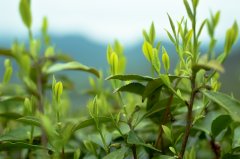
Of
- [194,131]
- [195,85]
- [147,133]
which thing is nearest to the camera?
[195,85]

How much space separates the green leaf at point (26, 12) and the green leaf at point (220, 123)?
58cm

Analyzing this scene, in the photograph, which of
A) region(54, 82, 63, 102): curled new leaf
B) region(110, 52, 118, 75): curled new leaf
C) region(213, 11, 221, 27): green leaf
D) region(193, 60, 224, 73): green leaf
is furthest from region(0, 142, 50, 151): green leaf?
region(213, 11, 221, 27): green leaf

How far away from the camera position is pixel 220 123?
3.21ft

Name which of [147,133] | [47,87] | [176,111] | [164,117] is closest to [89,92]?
[47,87]

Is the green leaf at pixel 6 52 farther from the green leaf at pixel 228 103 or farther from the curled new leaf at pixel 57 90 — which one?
the green leaf at pixel 228 103

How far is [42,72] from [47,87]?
0.19 m

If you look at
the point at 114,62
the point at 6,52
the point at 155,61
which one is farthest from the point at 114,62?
the point at 6,52

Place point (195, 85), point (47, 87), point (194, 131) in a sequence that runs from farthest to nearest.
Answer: point (47, 87)
point (194, 131)
point (195, 85)

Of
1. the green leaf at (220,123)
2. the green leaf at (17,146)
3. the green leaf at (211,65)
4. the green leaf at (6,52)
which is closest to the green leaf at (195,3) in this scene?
the green leaf at (211,65)

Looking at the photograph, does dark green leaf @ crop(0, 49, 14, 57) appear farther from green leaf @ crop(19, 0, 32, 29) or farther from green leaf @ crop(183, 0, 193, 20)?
green leaf @ crop(183, 0, 193, 20)

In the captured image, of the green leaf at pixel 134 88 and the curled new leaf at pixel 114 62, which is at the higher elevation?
the curled new leaf at pixel 114 62

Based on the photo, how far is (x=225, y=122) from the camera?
3.18 feet

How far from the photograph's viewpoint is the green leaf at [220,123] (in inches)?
37.5

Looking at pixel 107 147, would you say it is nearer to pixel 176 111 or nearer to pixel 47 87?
pixel 176 111
